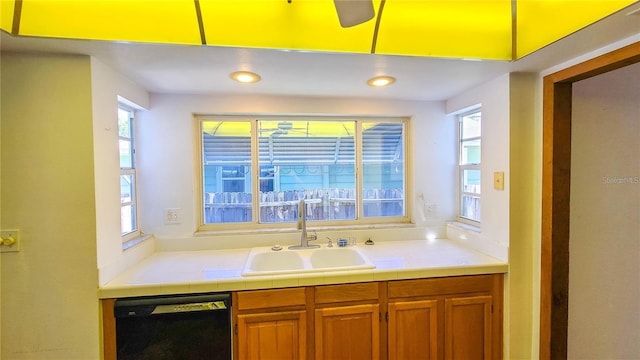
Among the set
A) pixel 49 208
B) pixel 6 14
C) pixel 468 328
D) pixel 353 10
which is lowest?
pixel 468 328

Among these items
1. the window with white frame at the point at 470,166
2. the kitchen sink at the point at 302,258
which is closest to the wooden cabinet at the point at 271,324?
the kitchen sink at the point at 302,258

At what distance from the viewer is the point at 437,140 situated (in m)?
2.46

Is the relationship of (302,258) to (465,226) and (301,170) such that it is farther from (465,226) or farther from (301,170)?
(465,226)

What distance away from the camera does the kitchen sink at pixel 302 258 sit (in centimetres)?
203

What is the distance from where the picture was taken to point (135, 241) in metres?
1.95

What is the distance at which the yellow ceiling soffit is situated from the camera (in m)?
1.23

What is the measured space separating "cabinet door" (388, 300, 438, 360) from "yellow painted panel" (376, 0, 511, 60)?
1.43 metres

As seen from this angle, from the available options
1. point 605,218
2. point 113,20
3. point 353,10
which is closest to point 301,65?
point 353,10

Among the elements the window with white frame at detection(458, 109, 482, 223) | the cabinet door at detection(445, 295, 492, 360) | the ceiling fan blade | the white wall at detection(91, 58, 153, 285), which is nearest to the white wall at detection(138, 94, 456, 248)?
the white wall at detection(91, 58, 153, 285)

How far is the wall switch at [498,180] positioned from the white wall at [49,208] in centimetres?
234

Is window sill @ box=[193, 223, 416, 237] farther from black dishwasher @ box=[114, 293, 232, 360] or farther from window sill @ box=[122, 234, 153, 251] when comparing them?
black dishwasher @ box=[114, 293, 232, 360]

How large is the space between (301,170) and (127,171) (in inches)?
49.3

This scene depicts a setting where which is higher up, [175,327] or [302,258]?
[302,258]

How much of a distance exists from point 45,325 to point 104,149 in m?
0.93
